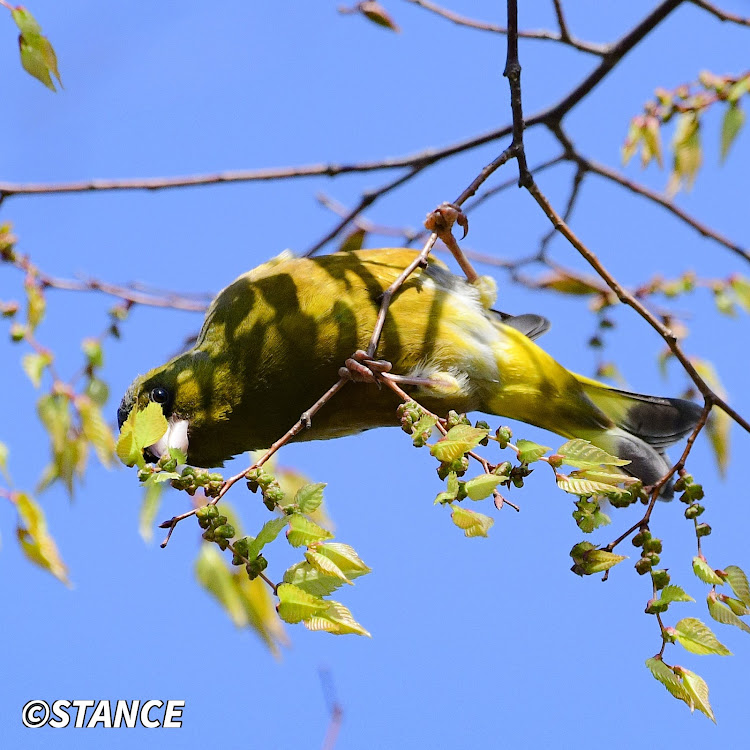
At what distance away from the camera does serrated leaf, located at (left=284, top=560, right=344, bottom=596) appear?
158 centimetres

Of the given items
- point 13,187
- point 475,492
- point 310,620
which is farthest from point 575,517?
point 13,187

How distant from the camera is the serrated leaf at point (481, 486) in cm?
154

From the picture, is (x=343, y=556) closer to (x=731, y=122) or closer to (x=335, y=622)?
(x=335, y=622)

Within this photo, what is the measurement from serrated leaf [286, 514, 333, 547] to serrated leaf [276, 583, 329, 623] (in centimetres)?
8

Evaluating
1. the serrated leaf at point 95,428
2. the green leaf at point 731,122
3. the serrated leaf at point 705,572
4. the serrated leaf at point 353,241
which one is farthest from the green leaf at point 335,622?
the green leaf at point 731,122

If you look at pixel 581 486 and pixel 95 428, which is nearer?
pixel 581 486

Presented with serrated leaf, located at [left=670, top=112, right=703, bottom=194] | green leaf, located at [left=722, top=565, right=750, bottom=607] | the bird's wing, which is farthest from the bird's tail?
green leaf, located at [left=722, top=565, right=750, bottom=607]

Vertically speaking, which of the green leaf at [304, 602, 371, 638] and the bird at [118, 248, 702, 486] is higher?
the bird at [118, 248, 702, 486]

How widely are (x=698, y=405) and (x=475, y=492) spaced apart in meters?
1.62

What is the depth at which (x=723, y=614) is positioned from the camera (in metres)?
1.67

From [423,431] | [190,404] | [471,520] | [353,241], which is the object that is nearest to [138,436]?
[423,431]

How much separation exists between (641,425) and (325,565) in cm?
175

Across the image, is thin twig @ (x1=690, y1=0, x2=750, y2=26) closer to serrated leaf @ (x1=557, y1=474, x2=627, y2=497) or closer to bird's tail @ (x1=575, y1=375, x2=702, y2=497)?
bird's tail @ (x1=575, y1=375, x2=702, y2=497)

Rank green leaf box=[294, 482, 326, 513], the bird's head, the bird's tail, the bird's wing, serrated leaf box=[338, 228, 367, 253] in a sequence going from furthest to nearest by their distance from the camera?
serrated leaf box=[338, 228, 367, 253], the bird's wing, the bird's tail, the bird's head, green leaf box=[294, 482, 326, 513]
